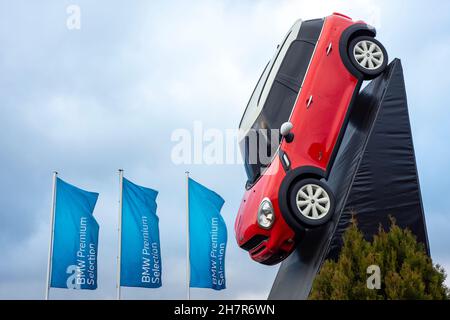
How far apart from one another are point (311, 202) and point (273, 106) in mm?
1870

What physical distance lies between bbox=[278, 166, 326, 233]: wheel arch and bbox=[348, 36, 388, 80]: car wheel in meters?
1.90

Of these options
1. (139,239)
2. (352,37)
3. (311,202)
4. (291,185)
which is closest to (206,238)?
(139,239)

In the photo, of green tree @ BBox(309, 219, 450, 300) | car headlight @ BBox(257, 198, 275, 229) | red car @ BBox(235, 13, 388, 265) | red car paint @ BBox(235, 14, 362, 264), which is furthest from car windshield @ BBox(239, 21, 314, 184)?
green tree @ BBox(309, 219, 450, 300)

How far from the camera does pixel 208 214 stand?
15773mm

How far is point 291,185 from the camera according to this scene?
8414 mm

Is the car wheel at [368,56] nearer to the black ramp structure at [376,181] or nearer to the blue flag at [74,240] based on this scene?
the black ramp structure at [376,181]

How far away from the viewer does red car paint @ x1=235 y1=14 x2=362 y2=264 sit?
8547 mm

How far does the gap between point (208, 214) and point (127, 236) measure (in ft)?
7.65

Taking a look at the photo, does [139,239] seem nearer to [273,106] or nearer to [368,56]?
[273,106]

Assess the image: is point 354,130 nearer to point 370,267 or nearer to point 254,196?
point 254,196

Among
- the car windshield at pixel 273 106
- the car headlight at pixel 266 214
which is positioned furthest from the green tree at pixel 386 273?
the car windshield at pixel 273 106
